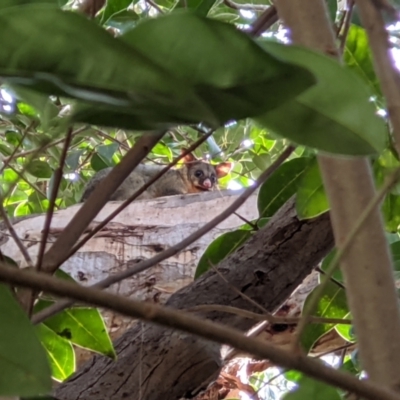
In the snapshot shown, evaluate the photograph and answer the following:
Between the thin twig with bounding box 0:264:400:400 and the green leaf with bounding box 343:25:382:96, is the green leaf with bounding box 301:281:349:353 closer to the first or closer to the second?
the green leaf with bounding box 343:25:382:96

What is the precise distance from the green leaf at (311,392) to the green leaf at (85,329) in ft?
1.12

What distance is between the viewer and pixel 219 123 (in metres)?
0.27

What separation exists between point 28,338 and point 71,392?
44cm

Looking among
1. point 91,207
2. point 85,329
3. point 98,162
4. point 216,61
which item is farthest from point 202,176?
point 216,61

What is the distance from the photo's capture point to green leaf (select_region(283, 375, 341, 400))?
0.37 m

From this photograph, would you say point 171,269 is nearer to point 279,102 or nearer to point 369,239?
point 369,239

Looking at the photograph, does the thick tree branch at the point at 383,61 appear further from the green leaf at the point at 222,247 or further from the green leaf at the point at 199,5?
the green leaf at the point at 222,247

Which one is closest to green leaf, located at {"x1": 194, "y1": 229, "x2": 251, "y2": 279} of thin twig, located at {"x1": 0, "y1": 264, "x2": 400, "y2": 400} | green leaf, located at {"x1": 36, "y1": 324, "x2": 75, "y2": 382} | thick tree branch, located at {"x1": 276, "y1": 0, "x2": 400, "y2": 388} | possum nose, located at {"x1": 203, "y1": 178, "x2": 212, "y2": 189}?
green leaf, located at {"x1": 36, "y1": 324, "x2": 75, "y2": 382}

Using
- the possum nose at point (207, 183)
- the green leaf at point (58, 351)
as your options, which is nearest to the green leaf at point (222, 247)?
the green leaf at point (58, 351)

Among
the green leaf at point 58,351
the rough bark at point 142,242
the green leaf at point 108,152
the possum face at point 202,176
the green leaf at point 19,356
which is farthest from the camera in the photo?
the possum face at point 202,176

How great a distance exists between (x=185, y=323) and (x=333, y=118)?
149 mm

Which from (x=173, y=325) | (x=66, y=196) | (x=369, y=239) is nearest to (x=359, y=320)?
(x=369, y=239)

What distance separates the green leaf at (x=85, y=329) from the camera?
68 centimetres

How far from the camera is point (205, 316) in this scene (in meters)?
0.86
